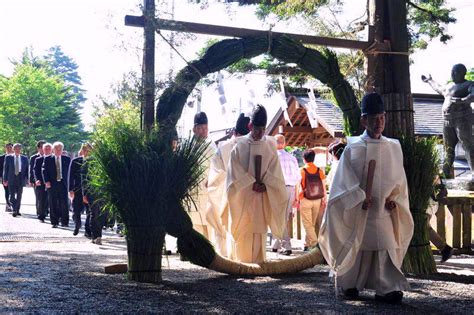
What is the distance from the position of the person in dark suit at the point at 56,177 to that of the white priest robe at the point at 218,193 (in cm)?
800

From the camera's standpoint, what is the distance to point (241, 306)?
23.3 feet

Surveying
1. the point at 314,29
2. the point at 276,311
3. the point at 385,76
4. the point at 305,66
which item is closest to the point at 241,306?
the point at 276,311

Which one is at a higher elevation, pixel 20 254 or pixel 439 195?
pixel 439 195

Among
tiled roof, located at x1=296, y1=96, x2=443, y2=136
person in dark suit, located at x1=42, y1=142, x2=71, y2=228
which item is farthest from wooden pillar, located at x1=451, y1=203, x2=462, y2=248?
person in dark suit, located at x1=42, y1=142, x2=71, y2=228

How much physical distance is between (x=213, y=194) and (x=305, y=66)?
2.44 m

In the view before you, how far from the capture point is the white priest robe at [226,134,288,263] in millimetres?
10336

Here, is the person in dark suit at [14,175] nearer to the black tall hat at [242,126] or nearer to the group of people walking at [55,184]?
the group of people walking at [55,184]

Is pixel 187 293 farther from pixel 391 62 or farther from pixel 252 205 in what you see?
pixel 391 62

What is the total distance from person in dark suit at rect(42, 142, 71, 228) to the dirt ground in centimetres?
745

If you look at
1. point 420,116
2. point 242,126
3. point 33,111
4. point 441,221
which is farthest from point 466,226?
point 33,111

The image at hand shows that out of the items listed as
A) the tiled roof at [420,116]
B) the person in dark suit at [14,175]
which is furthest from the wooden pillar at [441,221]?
the person in dark suit at [14,175]

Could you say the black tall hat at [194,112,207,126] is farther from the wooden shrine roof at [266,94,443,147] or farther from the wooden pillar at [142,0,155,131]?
the wooden shrine roof at [266,94,443,147]

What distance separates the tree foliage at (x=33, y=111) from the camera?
57.3 meters

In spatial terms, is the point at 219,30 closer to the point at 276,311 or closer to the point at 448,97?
the point at 276,311
